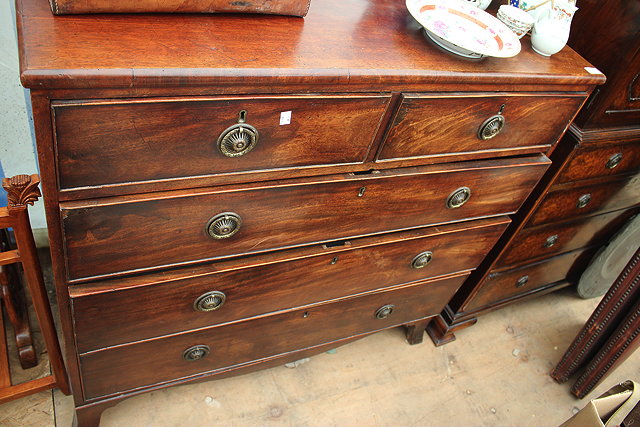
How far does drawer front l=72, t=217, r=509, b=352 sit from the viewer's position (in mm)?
1114

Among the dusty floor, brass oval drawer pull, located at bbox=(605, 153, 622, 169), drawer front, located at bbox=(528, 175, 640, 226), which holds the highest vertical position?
brass oval drawer pull, located at bbox=(605, 153, 622, 169)

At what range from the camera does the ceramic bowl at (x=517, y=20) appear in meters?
1.17

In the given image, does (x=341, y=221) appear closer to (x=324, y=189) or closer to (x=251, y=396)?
(x=324, y=189)

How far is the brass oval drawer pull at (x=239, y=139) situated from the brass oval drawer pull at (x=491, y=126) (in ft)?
1.80

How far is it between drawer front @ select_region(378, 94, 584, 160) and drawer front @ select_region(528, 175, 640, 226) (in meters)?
0.32

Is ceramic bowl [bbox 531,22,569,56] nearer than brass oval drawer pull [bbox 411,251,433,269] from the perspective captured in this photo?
Yes

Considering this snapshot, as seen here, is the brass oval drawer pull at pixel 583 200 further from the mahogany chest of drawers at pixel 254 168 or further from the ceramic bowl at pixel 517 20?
the ceramic bowl at pixel 517 20

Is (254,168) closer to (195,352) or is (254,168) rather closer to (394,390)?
(195,352)

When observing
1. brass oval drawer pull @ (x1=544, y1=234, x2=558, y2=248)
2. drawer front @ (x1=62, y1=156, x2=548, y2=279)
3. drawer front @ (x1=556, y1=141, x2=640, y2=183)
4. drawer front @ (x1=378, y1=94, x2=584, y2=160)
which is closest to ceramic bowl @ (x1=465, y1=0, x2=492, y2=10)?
drawer front @ (x1=378, y1=94, x2=584, y2=160)

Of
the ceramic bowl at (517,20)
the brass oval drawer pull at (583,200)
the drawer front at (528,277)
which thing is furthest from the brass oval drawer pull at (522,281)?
the ceramic bowl at (517,20)

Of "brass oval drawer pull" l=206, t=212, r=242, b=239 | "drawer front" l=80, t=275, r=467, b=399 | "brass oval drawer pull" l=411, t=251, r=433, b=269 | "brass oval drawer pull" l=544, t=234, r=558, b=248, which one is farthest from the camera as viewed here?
"brass oval drawer pull" l=544, t=234, r=558, b=248

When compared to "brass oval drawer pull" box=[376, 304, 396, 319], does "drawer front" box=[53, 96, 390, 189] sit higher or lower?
higher

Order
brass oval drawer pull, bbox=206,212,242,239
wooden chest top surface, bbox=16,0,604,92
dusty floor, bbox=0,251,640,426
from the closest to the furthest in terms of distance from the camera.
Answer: wooden chest top surface, bbox=16,0,604,92
brass oval drawer pull, bbox=206,212,242,239
dusty floor, bbox=0,251,640,426

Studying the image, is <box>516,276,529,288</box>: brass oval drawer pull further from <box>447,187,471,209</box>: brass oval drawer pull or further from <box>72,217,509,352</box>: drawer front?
<box>447,187,471,209</box>: brass oval drawer pull
